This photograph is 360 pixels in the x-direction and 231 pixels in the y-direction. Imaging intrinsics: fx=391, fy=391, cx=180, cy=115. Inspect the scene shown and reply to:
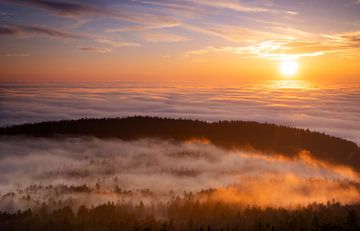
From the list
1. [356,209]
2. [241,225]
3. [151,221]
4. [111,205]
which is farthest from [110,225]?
[356,209]

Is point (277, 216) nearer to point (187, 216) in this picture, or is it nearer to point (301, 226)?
point (301, 226)

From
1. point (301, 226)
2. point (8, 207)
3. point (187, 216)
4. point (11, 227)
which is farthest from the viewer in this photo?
point (8, 207)

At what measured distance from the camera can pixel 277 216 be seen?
161000mm

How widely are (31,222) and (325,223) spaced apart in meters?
115

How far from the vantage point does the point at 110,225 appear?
487 ft

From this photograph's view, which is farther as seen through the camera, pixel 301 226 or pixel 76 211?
pixel 76 211

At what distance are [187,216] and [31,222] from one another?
64.5 meters

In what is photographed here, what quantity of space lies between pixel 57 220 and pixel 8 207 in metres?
46.2

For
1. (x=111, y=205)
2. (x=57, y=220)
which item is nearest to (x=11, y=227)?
(x=57, y=220)

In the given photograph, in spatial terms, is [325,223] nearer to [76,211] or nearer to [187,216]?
[187,216]

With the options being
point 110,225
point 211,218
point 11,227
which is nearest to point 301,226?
point 211,218

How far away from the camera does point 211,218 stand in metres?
159

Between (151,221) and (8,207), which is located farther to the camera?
(8,207)

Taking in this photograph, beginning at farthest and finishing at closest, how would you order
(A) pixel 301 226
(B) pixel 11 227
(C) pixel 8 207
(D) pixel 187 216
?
(C) pixel 8 207 → (D) pixel 187 216 → (B) pixel 11 227 → (A) pixel 301 226
